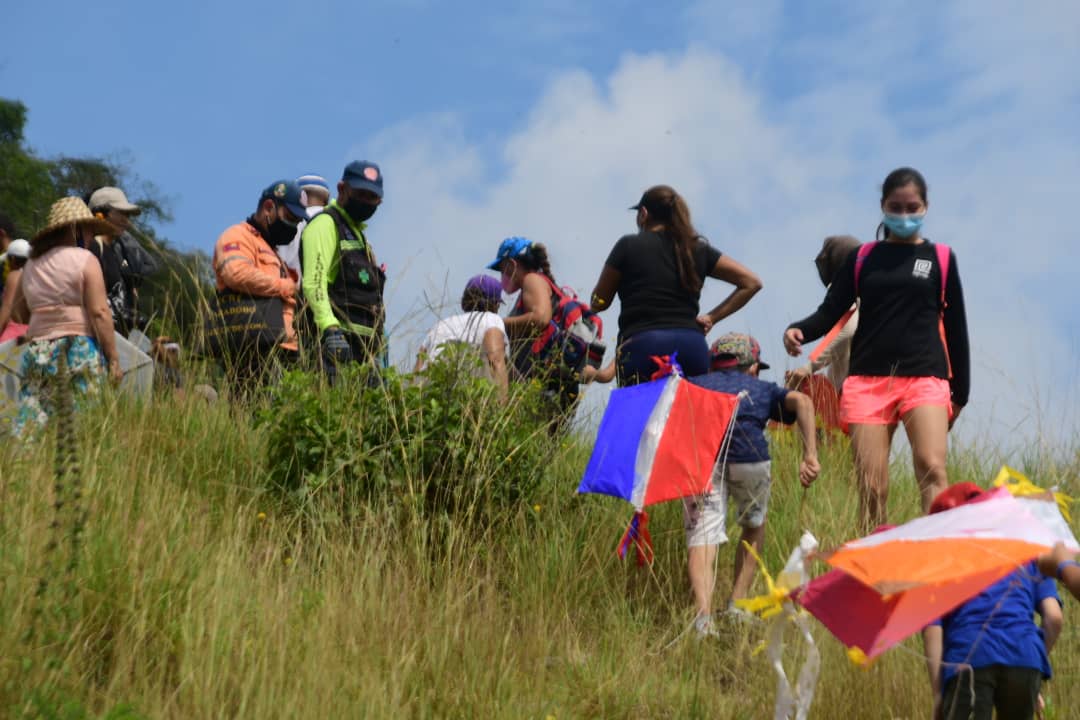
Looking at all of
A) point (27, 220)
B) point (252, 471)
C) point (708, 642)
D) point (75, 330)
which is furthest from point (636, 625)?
point (27, 220)

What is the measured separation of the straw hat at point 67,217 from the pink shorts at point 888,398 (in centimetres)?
415

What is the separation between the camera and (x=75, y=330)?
645 centimetres

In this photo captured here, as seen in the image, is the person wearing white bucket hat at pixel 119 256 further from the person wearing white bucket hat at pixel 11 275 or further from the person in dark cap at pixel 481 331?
the person in dark cap at pixel 481 331

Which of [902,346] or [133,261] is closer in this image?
[902,346]

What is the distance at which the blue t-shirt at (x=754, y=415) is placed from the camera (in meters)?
5.54

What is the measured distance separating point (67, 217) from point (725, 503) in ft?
12.5

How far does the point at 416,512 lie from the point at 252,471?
90 cm

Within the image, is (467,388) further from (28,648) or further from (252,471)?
(28,648)

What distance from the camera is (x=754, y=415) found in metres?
5.54

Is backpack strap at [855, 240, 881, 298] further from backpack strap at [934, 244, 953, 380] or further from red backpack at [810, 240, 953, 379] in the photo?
backpack strap at [934, 244, 953, 380]

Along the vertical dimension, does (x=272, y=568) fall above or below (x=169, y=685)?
above

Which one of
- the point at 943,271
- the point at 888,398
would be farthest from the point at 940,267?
the point at 888,398

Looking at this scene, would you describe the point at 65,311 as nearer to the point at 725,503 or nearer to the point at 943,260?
the point at 725,503

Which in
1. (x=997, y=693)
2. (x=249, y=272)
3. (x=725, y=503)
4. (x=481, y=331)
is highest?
(x=249, y=272)
